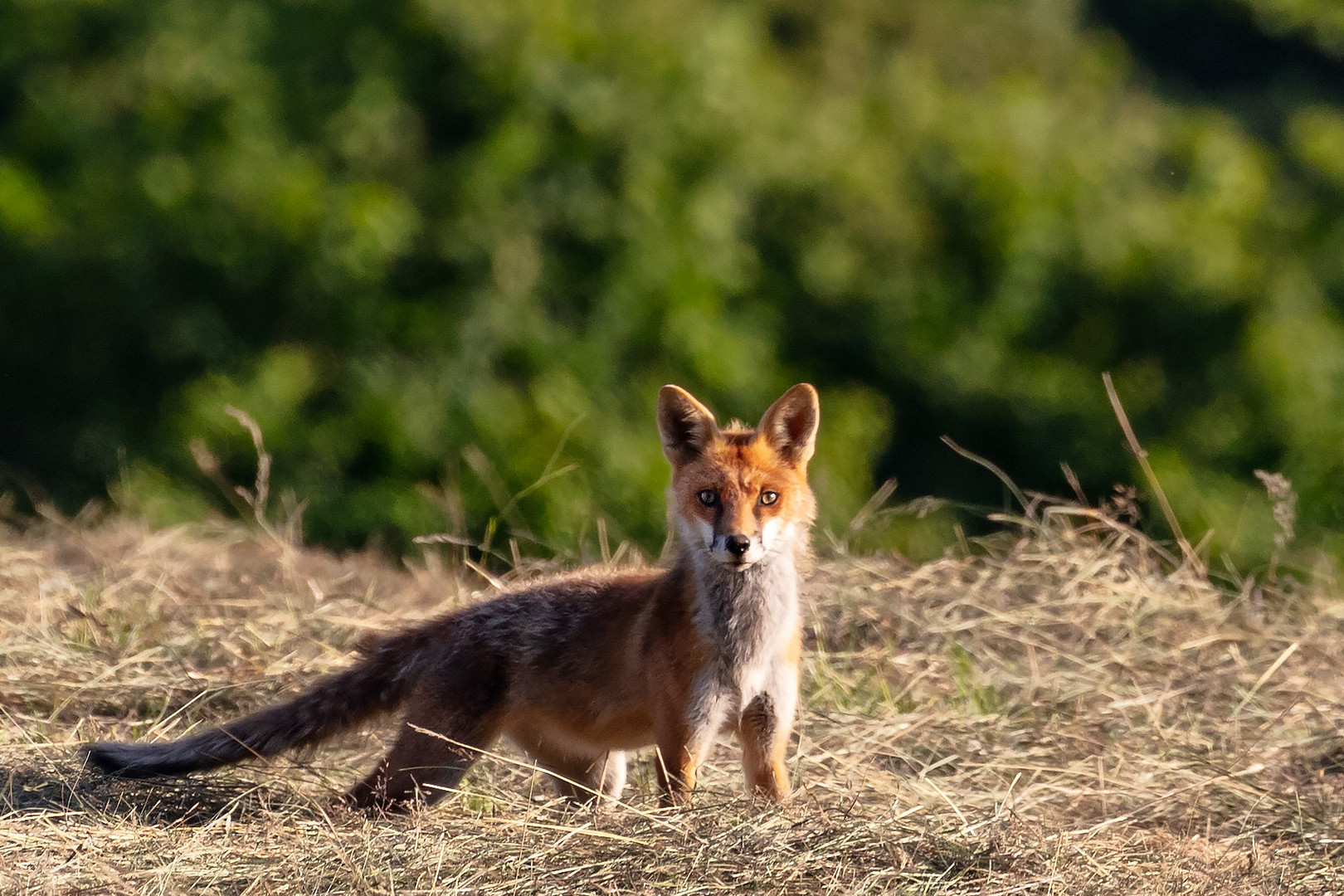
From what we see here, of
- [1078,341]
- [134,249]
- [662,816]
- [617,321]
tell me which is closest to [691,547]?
[662,816]

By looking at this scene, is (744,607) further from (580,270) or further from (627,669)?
(580,270)

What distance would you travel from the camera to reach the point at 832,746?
5809mm

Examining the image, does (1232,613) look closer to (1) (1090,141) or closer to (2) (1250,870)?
(2) (1250,870)

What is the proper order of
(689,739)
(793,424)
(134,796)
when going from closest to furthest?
(689,739) → (134,796) → (793,424)

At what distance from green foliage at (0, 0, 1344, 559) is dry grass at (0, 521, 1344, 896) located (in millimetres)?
5765

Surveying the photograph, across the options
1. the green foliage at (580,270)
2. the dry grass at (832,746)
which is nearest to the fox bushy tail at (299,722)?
the dry grass at (832,746)

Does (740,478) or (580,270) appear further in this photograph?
(580,270)

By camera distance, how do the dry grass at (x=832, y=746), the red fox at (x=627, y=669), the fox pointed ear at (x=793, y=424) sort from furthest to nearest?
the fox pointed ear at (x=793, y=424) → the red fox at (x=627, y=669) → the dry grass at (x=832, y=746)

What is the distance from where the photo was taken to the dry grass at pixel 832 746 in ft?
13.9

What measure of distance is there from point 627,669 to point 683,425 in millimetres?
919

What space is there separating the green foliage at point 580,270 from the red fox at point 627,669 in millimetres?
7208

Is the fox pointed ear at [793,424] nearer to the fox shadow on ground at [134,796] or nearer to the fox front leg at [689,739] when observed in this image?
the fox front leg at [689,739]

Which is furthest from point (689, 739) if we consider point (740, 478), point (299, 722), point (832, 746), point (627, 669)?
point (299, 722)

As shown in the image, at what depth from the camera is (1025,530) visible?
25.1 ft
